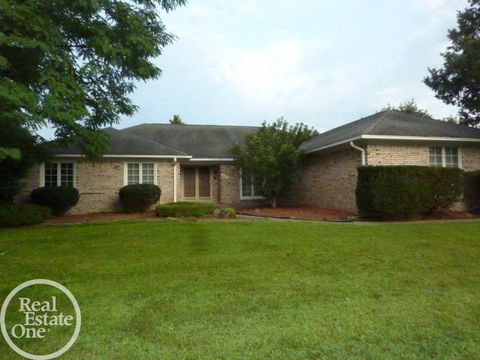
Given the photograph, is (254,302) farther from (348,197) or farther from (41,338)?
(348,197)

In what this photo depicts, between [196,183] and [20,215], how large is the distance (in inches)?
352

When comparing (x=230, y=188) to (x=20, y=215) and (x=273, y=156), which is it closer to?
(x=273, y=156)

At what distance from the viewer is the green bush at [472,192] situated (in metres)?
14.1

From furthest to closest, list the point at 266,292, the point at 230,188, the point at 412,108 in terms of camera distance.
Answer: the point at 412,108
the point at 230,188
the point at 266,292

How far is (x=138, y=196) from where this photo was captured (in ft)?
50.1

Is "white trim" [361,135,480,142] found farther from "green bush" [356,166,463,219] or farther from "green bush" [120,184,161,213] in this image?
"green bush" [120,184,161,213]

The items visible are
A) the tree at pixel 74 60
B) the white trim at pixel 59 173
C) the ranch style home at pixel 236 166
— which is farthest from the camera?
the white trim at pixel 59 173

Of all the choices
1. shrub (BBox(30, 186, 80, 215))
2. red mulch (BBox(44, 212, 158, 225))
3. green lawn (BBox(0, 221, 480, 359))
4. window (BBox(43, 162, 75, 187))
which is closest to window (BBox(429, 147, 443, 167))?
green lawn (BBox(0, 221, 480, 359))

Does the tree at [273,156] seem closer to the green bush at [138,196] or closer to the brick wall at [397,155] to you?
the brick wall at [397,155]

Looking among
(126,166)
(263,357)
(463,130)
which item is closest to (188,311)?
(263,357)

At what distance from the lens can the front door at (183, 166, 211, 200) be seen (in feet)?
63.6

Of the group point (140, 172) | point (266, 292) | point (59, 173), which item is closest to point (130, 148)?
point (140, 172)

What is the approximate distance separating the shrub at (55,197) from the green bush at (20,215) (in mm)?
2003

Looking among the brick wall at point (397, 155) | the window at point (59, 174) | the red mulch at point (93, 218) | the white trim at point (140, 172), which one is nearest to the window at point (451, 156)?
the brick wall at point (397, 155)
